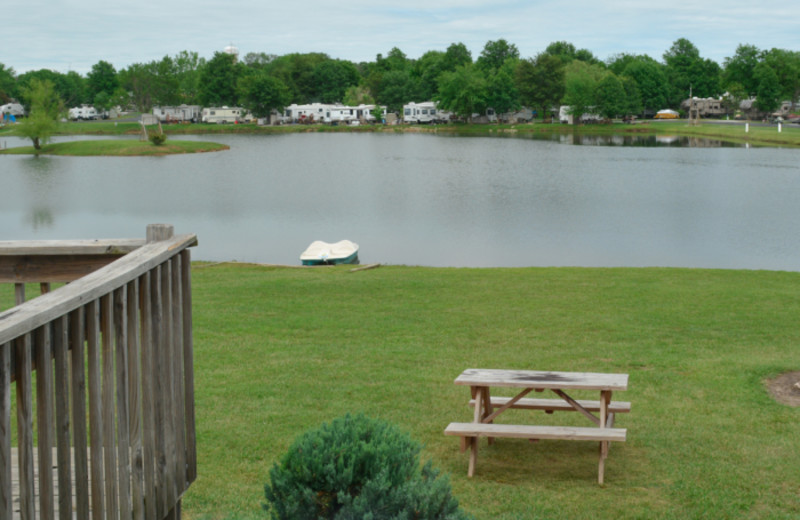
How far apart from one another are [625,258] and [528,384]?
62.9 feet

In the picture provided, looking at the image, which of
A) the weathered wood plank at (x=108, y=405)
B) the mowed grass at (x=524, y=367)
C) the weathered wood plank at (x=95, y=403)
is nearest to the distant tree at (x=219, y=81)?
the mowed grass at (x=524, y=367)

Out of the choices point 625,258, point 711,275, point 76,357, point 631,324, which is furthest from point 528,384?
point 625,258

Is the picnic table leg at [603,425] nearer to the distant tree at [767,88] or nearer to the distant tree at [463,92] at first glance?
the distant tree at [463,92]

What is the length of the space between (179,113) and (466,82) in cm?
5656

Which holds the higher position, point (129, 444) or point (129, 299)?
point (129, 299)

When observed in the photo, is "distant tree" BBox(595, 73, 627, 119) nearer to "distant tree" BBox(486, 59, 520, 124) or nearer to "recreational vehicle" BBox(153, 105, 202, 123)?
"distant tree" BBox(486, 59, 520, 124)

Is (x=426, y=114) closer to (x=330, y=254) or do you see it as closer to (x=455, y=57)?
(x=455, y=57)

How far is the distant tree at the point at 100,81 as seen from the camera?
173m

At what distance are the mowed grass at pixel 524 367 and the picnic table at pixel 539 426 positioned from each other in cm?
28

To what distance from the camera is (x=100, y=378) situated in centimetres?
310

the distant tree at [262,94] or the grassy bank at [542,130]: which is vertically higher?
the distant tree at [262,94]

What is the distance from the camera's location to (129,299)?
3.34m

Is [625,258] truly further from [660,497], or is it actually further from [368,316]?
[660,497]

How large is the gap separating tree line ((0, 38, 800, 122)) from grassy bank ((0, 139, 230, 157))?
4935 cm
